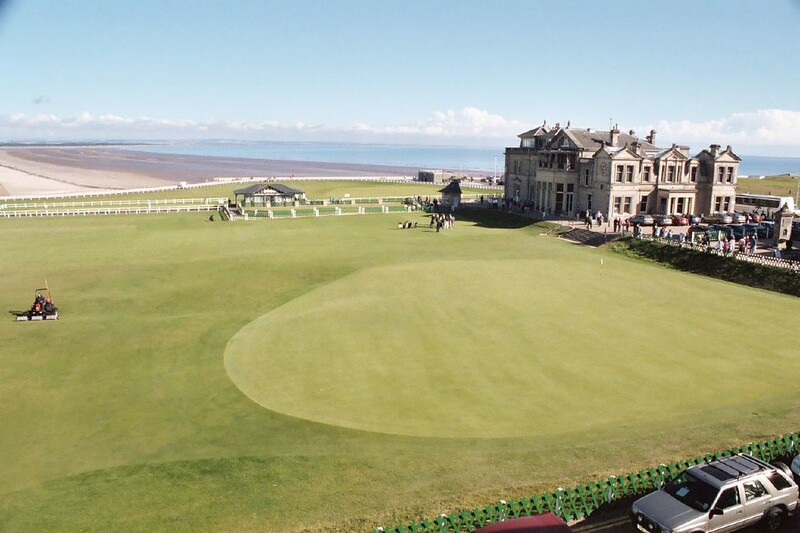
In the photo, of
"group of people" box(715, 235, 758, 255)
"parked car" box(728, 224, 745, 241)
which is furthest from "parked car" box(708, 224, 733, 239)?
"group of people" box(715, 235, 758, 255)

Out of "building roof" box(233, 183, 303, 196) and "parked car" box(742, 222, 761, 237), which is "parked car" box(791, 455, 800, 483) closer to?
"parked car" box(742, 222, 761, 237)

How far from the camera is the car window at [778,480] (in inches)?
560

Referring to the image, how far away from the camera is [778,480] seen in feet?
46.9

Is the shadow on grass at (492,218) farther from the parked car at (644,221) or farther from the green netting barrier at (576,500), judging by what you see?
the green netting barrier at (576,500)

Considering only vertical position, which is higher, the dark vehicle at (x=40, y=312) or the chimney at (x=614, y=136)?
the chimney at (x=614, y=136)

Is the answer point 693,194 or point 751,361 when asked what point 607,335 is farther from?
point 693,194

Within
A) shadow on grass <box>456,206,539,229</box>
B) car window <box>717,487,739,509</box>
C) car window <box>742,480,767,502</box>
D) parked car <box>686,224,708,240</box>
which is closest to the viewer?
car window <box>717,487,739,509</box>

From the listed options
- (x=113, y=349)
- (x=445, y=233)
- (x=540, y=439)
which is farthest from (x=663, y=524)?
(x=445, y=233)

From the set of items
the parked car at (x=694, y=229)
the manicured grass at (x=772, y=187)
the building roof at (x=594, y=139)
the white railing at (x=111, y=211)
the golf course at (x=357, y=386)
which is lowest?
the golf course at (x=357, y=386)

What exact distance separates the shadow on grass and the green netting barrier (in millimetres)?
57205

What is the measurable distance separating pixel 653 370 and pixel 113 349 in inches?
1019

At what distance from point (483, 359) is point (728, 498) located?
13.8 metres

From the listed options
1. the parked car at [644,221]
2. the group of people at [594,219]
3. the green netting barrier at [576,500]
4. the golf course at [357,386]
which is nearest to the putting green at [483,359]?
the golf course at [357,386]

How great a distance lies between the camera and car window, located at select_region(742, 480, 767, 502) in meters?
13.9
